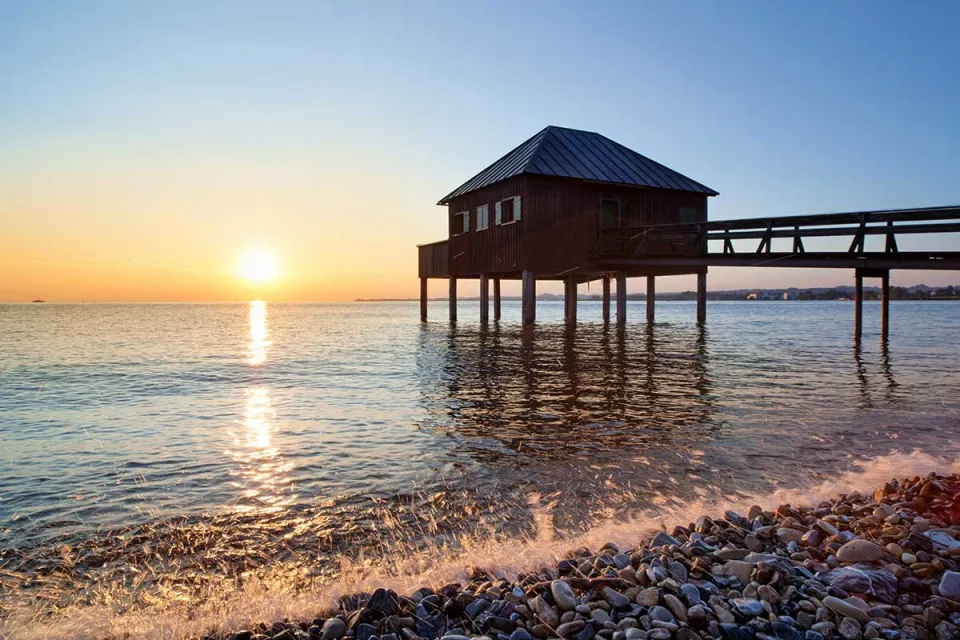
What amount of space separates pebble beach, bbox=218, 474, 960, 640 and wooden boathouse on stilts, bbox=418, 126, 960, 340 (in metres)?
16.3

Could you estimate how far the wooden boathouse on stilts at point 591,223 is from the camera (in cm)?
2045

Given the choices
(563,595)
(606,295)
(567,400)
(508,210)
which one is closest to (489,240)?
(508,210)

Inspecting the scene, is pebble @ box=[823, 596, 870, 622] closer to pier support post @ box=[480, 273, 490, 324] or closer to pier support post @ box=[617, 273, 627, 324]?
pier support post @ box=[617, 273, 627, 324]

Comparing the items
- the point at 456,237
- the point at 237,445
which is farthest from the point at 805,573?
the point at 456,237

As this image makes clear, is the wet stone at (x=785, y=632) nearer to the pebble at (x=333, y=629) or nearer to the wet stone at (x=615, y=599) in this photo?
the wet stone at (x=615, y=599)

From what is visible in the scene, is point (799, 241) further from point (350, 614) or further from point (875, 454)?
point (350, 614)

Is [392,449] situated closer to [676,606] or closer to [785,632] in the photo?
[676,606]

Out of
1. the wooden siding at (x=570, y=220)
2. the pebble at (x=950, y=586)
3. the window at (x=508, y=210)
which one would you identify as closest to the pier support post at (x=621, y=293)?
the wooden siding at (x=570, y=220)

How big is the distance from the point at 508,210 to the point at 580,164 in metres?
3.82

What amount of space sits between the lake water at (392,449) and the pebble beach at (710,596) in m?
0.97

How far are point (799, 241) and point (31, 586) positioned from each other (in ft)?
64.9

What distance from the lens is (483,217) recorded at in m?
27.9

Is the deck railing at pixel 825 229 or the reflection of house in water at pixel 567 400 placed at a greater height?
the deck railing at pixel 825 229

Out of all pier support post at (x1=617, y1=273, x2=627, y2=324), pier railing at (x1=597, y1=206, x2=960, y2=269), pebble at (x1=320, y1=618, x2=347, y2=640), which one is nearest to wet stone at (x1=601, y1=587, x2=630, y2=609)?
pebble at (x1=320, y1=618, x2=347, y2=640)
